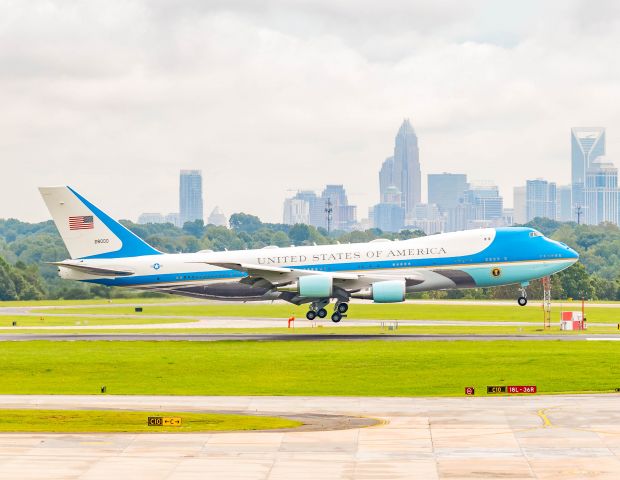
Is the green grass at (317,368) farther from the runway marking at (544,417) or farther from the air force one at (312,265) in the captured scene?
the air force one at (312,265)

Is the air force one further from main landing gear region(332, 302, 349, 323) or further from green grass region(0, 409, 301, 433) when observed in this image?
green grass region(0, 409, 301, 433)

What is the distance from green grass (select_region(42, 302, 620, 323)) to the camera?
95.2 metres

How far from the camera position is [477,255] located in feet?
244

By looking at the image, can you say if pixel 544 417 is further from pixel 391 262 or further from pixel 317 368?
pixel 391 262

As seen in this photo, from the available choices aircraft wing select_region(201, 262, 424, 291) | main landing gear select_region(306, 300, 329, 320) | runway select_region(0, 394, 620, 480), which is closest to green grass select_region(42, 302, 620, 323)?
main landing gear select_region(306, 300, 329, 320)

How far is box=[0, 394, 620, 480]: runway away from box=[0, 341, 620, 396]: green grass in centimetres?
743

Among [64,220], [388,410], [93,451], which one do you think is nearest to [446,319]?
[64,220]

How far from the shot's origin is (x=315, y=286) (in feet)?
242

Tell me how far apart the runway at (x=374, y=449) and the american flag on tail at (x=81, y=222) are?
1460 inches

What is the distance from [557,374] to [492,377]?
2988 mm

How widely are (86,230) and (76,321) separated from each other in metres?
19.9

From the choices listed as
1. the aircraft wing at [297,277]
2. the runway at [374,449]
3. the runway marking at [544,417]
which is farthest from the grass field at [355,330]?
the runway at [374,449]

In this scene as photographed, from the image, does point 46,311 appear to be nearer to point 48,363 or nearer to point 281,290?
point 281,290

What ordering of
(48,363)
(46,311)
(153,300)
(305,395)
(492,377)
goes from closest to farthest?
(305,395) → (492,377) → (48,363) → (46,311) → (153,300)
